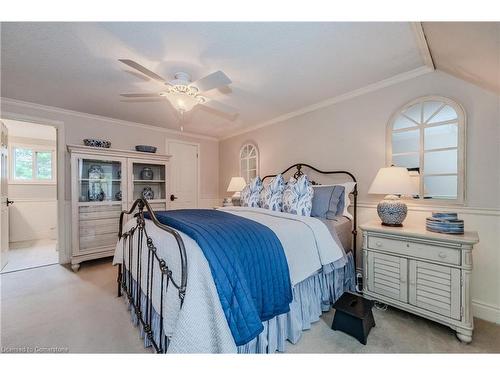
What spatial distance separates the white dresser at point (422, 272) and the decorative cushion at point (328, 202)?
0.43 metres

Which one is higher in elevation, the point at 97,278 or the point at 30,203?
the point at 30,203

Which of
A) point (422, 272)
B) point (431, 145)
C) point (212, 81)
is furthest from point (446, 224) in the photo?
point (212, 81)

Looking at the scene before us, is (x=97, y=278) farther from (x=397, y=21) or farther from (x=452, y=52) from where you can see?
(x=452, y=52)

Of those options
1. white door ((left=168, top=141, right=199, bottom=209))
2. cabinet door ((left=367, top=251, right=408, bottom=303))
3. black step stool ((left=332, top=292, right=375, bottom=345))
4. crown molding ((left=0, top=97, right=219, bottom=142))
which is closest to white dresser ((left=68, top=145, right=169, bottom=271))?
white door ((left=168, top=141, right=199, bottom=209))

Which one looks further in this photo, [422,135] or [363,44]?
[422,135]

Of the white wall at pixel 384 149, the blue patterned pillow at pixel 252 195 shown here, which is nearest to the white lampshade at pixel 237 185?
the white wall at pixel 384 149

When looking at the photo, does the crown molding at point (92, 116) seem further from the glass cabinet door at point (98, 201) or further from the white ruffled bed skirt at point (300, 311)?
the white ruffled bed skirt at point (300, 311)

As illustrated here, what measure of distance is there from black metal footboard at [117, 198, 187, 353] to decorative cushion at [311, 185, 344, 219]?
5.44 feet

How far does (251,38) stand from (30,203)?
584 cm

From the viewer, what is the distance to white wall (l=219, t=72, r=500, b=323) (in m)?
1.87

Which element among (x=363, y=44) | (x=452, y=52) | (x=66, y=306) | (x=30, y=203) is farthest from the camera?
(x=30, y=203)

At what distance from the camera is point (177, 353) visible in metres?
1.01

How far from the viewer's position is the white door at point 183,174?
447 centimetres
